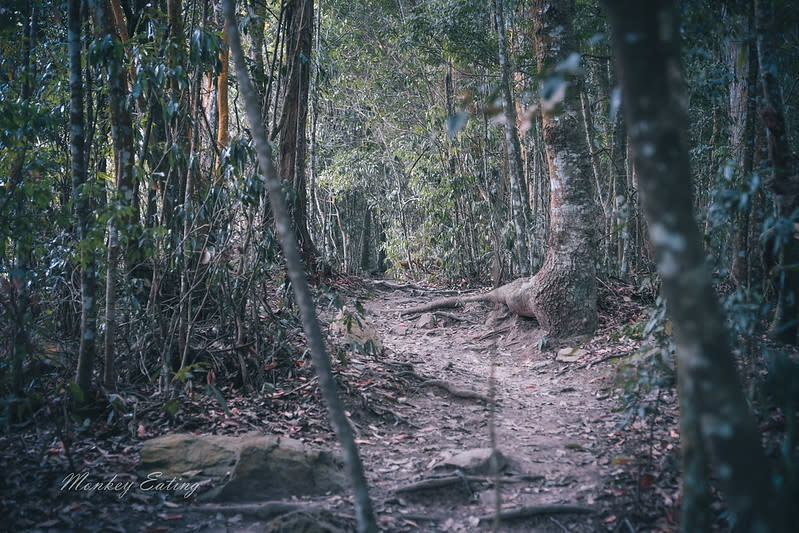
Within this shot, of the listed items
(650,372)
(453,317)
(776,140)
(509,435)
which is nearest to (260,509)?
(509,435)

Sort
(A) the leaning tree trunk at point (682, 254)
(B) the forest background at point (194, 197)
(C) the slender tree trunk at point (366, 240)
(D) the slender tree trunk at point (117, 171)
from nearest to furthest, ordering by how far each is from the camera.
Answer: (A) the leaning tree trunk at point (682, 254), (B) the forest background at point (194, 197), (D) the slender tree trunk at point (117, 171), (C) the slender tree trunk at point (366, 240)

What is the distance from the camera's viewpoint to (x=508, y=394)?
5750mm

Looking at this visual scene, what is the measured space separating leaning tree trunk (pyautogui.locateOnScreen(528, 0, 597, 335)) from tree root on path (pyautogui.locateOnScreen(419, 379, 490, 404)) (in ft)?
6.32

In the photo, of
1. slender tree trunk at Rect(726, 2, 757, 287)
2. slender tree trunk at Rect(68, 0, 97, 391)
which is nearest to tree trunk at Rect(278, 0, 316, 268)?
slender tree trunk at Rect(68, 0, 97, 391)

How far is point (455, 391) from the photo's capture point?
554 cm

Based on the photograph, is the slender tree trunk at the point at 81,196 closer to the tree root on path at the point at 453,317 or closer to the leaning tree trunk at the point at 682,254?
the leaning tree trunk at the point at 682,254

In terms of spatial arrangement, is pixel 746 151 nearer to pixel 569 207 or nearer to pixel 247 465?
pixel 569 207

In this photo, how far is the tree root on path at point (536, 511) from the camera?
315 cm

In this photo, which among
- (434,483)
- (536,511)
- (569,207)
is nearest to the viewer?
(536,511)

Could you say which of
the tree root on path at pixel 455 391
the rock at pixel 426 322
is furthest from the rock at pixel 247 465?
the rock at pixel 426 322

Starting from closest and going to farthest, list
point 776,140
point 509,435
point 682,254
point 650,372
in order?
point 682,254
point 650,372
point 776,140
point 509,435

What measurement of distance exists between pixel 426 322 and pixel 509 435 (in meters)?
4.66

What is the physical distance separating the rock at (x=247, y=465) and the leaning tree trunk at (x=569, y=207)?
13.5 feet

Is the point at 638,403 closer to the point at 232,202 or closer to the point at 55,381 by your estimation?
the point at 232,202
